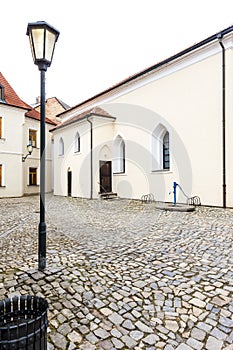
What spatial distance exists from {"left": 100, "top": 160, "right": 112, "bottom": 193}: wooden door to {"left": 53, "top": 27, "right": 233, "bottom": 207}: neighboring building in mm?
68

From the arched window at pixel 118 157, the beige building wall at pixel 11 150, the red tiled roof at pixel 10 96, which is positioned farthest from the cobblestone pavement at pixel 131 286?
the red tiled roof at pixel 10 96

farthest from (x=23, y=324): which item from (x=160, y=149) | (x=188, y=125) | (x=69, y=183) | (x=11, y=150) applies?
(x=11, y=150)

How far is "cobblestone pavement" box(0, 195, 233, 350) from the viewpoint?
2.15 metres

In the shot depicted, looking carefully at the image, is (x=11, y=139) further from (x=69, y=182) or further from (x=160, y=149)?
(x=160, y=149)

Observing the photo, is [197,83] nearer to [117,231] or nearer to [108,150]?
Result: [108,150]

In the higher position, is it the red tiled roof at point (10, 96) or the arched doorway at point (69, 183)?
the red tiled roof at point (10, 96)

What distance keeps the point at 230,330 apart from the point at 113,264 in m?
1.96

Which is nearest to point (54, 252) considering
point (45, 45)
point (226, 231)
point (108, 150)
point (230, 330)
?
point (230, 330)

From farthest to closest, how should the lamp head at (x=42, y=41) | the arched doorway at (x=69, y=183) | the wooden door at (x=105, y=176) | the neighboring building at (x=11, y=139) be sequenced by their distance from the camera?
the arched doorway at (x=69, y=183) < the neighboring building at (x=11, y=139) < the wooden door at (x=105, y=176) < the lamp head at (x=42, y=41)

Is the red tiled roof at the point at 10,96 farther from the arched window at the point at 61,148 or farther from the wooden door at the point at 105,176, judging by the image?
the wooden door at the point at 105,176

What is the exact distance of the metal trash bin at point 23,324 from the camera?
1.47m

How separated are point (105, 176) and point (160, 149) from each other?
437cm

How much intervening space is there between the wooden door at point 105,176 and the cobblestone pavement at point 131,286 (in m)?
10.1

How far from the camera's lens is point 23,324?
1519 millimetres
